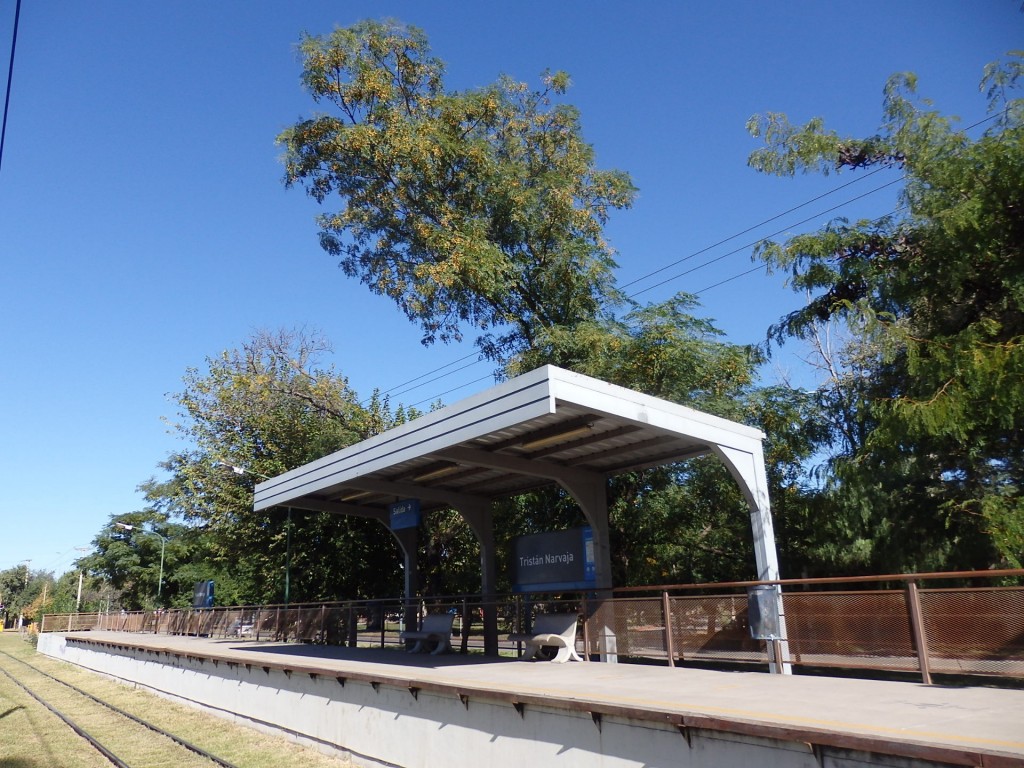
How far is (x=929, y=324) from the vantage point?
46.8 feet

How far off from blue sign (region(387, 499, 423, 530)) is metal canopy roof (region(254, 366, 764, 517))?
282mm

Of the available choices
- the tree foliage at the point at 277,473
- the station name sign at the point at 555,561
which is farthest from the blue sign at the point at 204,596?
the station name sign at the point at 555,561

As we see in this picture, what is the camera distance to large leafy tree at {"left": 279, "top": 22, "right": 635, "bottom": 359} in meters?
21.9

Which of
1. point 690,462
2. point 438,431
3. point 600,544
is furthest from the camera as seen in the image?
point 690,462

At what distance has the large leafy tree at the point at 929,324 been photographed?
12.1 metres

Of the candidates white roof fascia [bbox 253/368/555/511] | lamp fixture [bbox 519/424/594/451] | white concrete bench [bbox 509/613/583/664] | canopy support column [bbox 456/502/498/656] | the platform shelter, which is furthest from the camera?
canopy support column [bbox 456/502/498/656]

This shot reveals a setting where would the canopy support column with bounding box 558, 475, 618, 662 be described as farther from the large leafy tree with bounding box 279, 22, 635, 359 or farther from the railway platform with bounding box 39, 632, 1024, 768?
the large leafy tree with bounding box 279, 22, 635, 359

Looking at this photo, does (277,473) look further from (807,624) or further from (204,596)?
(807,624)

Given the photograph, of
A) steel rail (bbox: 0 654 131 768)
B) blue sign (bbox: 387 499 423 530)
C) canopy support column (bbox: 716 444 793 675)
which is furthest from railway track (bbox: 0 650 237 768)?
canopy support column (bbox: 716 444 793 675)

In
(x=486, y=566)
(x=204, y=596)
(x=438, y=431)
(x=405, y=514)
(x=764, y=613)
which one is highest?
(x=438, y=431)

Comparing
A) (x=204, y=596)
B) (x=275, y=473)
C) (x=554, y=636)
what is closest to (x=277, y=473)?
(x=275, y=473)

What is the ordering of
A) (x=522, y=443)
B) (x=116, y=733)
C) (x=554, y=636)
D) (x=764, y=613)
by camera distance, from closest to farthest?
(x=764, y=613)
(x=554, y=636)
(x=522, y=443)
(x=116, y=733)

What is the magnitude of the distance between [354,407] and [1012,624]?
2285 cm

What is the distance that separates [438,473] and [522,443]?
3.19 meters
